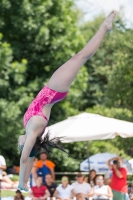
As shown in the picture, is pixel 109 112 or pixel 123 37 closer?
pixel 123 37

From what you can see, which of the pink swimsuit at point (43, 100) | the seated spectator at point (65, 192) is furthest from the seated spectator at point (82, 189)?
the pink swimsuit at point (43, 100)

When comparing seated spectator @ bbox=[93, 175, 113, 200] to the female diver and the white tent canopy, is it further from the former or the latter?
the female diver

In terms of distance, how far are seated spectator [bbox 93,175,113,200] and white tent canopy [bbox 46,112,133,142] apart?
2.75 feet

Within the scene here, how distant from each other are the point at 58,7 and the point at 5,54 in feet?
12.2

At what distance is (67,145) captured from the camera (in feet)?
73.9

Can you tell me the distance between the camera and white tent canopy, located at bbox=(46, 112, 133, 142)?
10751mm

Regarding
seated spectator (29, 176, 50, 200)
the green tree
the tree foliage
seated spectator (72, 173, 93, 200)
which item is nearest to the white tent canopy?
seated spectator (72, 173, 93, 200)

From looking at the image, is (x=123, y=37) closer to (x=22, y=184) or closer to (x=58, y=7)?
(x=58, y=7)

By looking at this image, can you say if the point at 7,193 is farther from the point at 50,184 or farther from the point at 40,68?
the point at 40,68

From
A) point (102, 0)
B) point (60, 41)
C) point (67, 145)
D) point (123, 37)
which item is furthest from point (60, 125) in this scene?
point (67, 145)

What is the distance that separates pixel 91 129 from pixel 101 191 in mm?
1188

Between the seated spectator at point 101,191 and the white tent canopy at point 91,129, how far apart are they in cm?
84

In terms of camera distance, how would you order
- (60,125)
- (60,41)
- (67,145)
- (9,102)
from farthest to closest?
(67,145) → (60,41) → (9,102) → (60,125)

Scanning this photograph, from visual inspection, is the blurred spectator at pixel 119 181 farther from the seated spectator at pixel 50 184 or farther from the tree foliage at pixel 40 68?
the tree foliage at pixel 40 68
